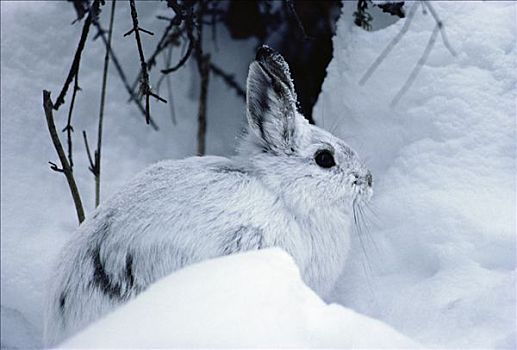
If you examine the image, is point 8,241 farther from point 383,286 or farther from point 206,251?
point 383,286

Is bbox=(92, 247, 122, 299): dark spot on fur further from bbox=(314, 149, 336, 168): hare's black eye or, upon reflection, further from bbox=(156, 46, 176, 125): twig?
bbox=(156, 46, 176, 125): twig

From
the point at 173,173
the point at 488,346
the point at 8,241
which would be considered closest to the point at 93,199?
the point at 8,241

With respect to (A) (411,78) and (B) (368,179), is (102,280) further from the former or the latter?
(A) (411,78)

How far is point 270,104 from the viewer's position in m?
2.65

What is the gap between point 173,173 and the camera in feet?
8.47

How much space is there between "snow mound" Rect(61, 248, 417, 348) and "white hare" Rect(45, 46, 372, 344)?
0.55 metres

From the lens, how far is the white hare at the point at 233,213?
2367mm

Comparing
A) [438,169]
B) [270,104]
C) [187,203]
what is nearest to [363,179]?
[438,169]

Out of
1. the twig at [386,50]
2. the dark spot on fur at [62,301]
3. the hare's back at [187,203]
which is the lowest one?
the dark spot on fur at [62,301]

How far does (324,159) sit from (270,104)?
0.27m

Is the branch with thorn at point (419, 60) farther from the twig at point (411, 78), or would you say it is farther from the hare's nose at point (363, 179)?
the hare's nose at point (363, 179)

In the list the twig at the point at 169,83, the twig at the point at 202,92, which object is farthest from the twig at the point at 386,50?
the twig at the point at 169,83

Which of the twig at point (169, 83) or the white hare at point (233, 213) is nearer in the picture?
the white hare at point (233, 213)

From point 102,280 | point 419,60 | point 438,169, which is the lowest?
point 102,280
